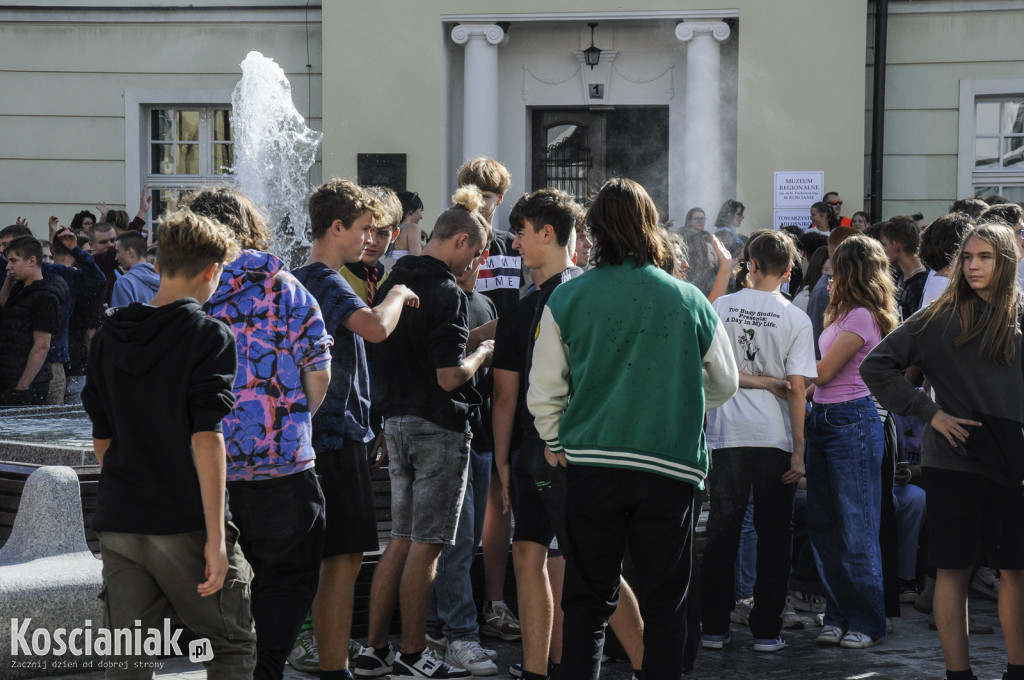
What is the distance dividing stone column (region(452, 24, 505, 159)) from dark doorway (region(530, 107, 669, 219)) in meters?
1.08

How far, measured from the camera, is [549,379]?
386cm

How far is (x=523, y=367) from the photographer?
15.0ft

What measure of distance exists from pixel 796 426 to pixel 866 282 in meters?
0.71

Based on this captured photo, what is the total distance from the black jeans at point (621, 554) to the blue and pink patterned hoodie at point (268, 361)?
0.91 metres

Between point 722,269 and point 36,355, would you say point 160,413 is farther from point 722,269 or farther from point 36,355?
point 36,355

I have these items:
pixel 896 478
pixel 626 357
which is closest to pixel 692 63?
pixel 896 478

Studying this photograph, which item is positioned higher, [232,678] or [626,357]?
[626,357]

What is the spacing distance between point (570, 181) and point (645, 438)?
11.5 metres

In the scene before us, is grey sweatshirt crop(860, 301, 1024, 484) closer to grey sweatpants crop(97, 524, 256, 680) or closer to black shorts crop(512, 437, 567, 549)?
black shorts crop(512, 437, 567, 549)

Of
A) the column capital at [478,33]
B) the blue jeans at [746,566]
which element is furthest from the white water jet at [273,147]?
the blue jeans at [746,566]

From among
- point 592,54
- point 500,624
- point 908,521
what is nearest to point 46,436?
point 500,624

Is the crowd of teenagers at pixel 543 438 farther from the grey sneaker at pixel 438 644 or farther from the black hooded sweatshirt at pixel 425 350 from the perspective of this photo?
the grey sneaker at pixel 438 644

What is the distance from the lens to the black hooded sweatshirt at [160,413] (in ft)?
10.6

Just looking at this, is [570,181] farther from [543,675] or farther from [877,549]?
[543,675]
